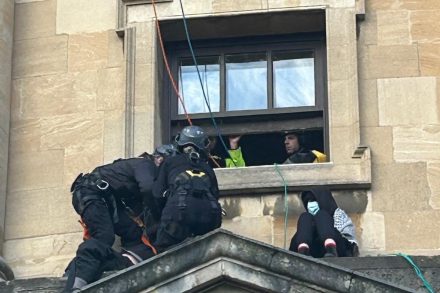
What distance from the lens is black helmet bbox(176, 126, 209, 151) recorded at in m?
16.7

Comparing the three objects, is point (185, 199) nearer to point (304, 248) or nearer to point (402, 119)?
point (304, 248)

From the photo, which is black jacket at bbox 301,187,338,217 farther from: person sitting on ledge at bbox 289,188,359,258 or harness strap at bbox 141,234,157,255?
harness strap at bbox 141,234,157,255

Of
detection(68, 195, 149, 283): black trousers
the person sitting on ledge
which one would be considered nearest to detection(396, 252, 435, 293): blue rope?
the person sitting on ledge

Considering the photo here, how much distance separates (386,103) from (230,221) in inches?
84.7

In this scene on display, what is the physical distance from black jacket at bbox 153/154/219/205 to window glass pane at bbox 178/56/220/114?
3165mm

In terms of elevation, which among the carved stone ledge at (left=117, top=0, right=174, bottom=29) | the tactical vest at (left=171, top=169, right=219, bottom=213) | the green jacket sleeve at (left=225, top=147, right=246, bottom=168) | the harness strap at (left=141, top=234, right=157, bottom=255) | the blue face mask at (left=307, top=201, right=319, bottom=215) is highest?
the carved stone ledge at (left=117, top=0, right=174, bottom=29)

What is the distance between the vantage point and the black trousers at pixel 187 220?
15.7 meters

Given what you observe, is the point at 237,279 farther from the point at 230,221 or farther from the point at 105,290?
the point at 230,221

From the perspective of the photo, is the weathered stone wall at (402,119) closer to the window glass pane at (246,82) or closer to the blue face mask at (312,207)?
the blue face mask at (312,207)

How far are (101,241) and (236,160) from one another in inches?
114

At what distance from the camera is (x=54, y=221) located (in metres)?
18.5

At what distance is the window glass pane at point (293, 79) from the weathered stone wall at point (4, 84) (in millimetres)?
3006

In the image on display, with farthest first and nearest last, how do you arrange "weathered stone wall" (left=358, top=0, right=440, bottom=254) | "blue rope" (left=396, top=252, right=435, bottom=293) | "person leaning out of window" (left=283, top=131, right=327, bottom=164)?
"person leaning out of window" (left=283, top=131, right=327, bottom=164), "weathered stone wall" (left=358, top=0, right=440, bottom=254), "blue rope" (left=396, top=252, right=435, bottom=293)

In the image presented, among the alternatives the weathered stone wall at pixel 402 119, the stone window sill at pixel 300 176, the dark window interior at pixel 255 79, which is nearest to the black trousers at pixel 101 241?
the stone window sill at pixel 300 176
